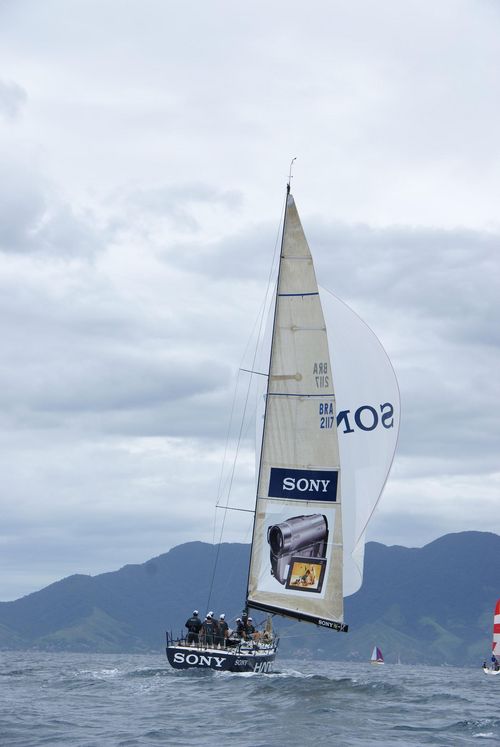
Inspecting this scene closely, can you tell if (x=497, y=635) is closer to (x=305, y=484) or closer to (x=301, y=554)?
(x=301, y=554)

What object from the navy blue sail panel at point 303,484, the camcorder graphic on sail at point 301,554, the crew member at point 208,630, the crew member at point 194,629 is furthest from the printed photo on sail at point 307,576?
the crew member at point 194,629

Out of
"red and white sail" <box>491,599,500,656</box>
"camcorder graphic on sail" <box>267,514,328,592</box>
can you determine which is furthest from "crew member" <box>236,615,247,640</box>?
"red and white sail" <box>491,599,500,656</box>

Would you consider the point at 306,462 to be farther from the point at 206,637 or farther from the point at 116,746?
the point at 116,746

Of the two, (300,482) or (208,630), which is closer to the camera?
(208,630)

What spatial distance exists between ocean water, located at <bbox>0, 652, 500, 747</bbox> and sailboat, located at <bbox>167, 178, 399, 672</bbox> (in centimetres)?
318

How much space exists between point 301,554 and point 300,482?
2.70 m

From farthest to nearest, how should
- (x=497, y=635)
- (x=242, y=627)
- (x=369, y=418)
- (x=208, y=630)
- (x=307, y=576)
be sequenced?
(x=497, y=635) < (x=369, y=418) < (x=307, y=576) < (x=242, y=627) < (x=208, y=630)

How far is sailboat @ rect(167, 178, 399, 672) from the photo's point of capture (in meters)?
40.8

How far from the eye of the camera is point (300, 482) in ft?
134

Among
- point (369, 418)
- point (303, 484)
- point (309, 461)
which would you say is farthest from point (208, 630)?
point (369, 418)

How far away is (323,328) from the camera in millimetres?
41375

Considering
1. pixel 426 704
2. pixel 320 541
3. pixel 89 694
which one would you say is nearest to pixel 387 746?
pixel 426 704

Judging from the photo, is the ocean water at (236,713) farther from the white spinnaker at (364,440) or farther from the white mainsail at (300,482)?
the white spinnaker at (364,440)

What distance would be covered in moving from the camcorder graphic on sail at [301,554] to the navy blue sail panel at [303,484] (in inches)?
30.9
